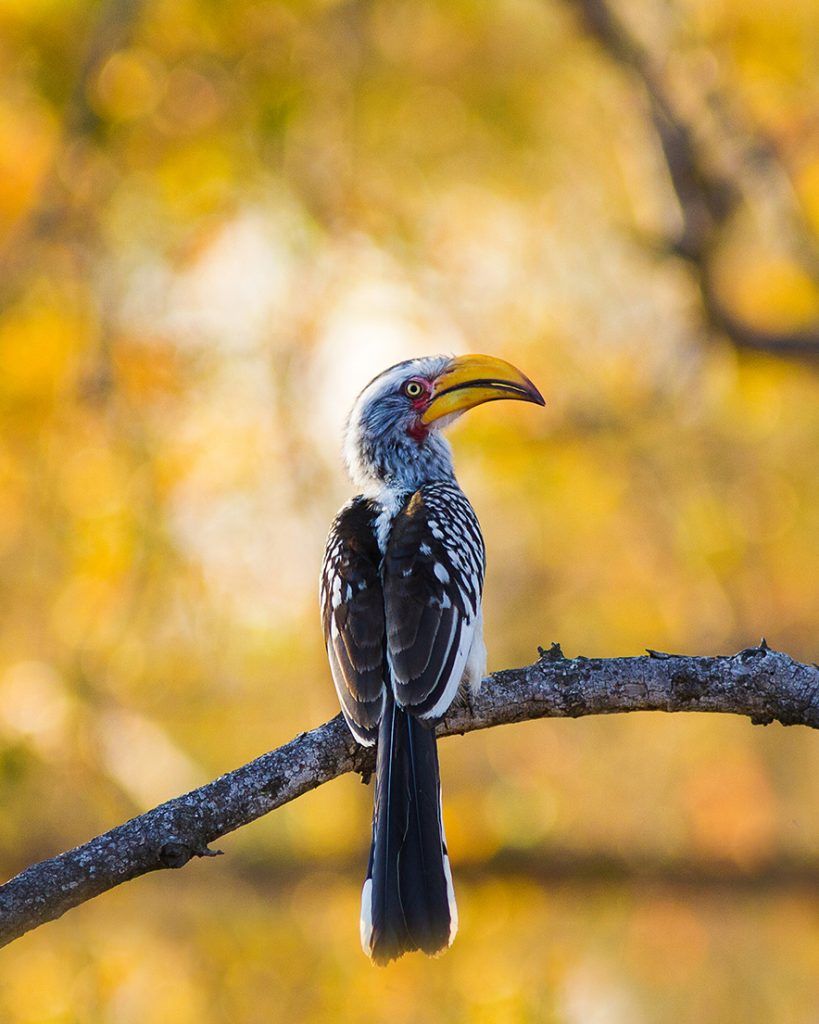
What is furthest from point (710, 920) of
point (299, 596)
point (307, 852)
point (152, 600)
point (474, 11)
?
point (474, 11)

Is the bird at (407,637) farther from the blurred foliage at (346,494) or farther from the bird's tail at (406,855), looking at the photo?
the blurred foliage at (346,494)

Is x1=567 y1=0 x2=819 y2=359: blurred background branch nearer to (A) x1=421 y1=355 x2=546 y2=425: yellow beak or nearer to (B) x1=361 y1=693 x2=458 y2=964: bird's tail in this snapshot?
(A) x1=421 y1=355 x2=546 y2=425: yellow beak

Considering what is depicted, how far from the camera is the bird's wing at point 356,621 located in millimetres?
3447

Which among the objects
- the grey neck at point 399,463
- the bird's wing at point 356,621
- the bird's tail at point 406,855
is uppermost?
the grey neck at point 399,463

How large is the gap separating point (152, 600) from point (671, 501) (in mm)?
4572

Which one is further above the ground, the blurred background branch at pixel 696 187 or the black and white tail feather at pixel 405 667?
the blurred background branch at pixel 696 187

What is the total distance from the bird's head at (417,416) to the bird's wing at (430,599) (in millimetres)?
569

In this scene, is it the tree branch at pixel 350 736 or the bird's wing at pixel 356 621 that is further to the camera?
the bird's wing at pixel 356 621

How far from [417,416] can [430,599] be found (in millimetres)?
1364

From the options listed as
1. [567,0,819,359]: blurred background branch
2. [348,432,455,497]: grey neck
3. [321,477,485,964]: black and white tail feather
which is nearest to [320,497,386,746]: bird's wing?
[321,477,485,964]: black and white tail feather

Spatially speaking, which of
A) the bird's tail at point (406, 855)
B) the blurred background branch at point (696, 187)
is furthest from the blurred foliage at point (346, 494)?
the bird's tail at point (406, 855)

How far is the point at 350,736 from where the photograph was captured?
11.2ft

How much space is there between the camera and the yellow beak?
15.8 feet

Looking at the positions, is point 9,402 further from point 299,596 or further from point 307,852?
point 307,852
